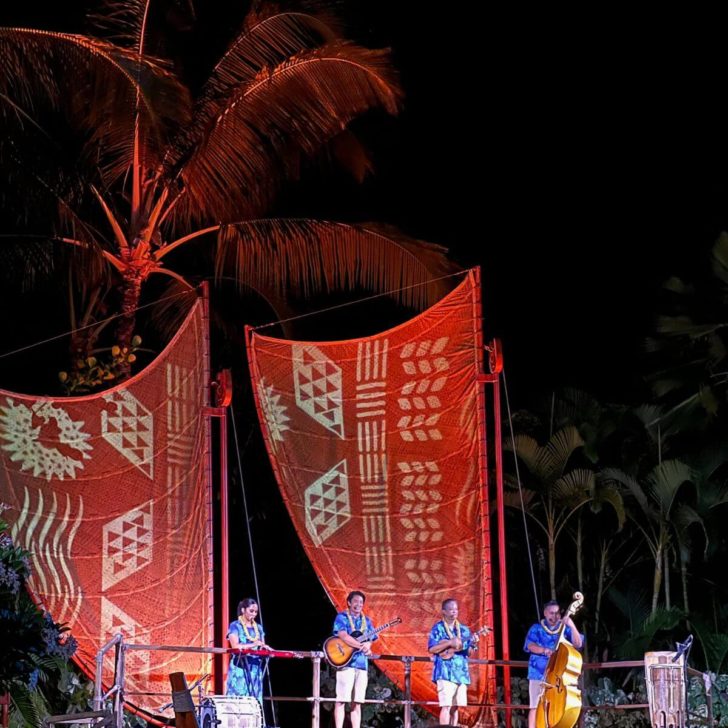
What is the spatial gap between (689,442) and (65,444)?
11.1 m

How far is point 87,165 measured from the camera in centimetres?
1920

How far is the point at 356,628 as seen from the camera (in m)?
14.8

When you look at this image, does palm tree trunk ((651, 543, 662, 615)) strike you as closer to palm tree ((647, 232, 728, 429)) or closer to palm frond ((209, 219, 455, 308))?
palm tree ((647, 232, 728, 429))

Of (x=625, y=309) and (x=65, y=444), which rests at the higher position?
(x=625, y=309)

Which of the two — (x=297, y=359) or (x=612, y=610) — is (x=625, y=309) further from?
(x=297, y=359)

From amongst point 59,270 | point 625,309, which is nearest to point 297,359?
point 59,270

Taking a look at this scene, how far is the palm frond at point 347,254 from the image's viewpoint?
19.4 metres

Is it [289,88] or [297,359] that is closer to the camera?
[297,359]

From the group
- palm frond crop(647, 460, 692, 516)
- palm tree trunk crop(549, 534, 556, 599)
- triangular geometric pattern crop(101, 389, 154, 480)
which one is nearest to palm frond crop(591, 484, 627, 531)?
palm frond crop(647, 460, 692, 516)

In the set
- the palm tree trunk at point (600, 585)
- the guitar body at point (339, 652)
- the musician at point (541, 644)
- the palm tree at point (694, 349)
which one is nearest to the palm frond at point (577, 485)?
the palm tree trunk at point (600, 585)

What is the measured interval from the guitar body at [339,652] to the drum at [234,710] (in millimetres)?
1548

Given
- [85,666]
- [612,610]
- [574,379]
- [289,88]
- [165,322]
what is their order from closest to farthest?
[85,666]
[289,88]
[165,322]
[612,610]
[574,379]

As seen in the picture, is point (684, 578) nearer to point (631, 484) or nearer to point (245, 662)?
point (631, 484)

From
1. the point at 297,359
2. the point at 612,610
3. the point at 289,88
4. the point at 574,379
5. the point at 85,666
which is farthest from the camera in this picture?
the point at 574,379
